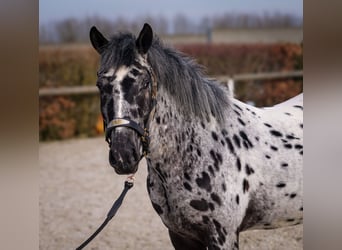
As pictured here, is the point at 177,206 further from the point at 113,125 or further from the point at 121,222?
the point at 121,222

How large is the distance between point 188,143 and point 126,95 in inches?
11.6

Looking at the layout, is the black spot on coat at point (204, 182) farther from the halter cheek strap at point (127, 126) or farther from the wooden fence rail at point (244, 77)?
the wooden fence rail at point (244, 77)

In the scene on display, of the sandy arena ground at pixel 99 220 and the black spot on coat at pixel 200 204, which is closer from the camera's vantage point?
the black spot on coat at pixel 200 204

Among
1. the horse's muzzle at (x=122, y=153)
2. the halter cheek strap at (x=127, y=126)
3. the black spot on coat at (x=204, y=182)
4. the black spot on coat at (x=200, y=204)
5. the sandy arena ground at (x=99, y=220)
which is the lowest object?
the sandy arena ground at (x=99, y=220)

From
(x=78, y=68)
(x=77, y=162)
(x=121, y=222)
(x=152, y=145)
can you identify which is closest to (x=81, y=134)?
(x=77, y=162)

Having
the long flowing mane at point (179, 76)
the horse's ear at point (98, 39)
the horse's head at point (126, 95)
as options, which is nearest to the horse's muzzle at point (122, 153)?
the horse's head at point (126, 95)

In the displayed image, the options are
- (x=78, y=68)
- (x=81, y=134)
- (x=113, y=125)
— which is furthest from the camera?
(x=81, y=134)

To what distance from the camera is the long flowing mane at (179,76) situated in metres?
1.69

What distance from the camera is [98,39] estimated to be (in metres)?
1.78

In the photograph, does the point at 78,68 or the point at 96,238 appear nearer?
the point at 96,238

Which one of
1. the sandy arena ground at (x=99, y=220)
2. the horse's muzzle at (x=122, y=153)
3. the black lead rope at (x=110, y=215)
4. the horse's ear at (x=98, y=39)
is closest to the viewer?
the horse's muzzle at (x=122, y=153)
